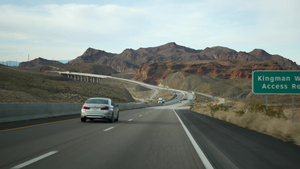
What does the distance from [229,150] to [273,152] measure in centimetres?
111

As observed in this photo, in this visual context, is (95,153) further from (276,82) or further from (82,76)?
(82,76)

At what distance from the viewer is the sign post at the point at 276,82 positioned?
16984 millimetres

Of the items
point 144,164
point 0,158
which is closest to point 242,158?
point 144,164

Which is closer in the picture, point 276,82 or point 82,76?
point 276,82

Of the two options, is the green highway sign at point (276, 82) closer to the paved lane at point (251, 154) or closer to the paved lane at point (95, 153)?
the paved lane at point (251, 154)

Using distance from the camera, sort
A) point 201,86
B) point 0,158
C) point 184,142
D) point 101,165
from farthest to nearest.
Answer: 1. point 201,86
2. point 184,142
3. point 0,158
4. point 101,165

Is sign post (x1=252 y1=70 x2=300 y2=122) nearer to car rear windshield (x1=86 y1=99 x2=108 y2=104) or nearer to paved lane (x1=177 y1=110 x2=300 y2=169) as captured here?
paved lane (x1=177 y1=110 x2=300 y2=169)

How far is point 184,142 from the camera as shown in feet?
32.1

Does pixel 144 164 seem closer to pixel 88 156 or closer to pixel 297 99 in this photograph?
pixel 88 156

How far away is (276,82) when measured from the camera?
17547 millimetres

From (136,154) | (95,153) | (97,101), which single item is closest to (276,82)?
(97,101)

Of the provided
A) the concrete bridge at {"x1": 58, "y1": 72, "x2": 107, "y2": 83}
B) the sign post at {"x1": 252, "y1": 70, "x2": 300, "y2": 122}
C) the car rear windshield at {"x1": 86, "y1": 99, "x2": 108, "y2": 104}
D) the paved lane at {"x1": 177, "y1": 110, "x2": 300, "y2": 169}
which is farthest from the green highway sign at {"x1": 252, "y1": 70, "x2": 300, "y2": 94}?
the concrete bridge at {"x1": 58, "y1": 72, "x2": 107, "y2": 83}

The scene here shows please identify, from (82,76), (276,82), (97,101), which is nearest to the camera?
(97,101)

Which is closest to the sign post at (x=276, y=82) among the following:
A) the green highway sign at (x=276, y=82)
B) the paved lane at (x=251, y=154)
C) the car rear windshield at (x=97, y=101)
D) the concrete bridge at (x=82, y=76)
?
the green highway sign at (x=276, y=82)
